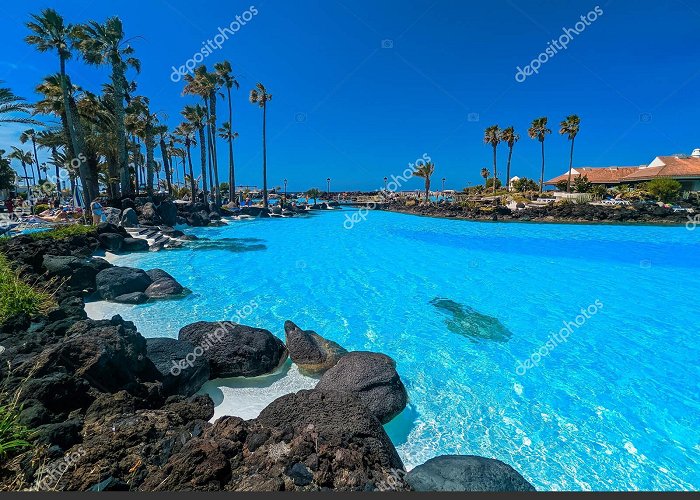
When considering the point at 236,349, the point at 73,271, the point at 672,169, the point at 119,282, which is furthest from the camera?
the point at 672,169

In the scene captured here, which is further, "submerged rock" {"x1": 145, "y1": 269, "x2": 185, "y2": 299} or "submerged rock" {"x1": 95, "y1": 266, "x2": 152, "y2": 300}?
"submerged rock" {"x1": 145, "y1": 269, "x2": 185, "y2": 299}

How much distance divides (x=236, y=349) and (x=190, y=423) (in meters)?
2.78

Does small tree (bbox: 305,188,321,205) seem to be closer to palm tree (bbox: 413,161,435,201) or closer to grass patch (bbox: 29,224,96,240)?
palm tree (bbox: 413,161,435,201)

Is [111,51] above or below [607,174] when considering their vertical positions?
above

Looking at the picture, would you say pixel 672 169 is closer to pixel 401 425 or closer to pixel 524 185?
pixel 524 185

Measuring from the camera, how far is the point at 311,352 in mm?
7555

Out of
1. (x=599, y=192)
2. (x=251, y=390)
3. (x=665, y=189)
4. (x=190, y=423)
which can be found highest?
(x=665, y=189)

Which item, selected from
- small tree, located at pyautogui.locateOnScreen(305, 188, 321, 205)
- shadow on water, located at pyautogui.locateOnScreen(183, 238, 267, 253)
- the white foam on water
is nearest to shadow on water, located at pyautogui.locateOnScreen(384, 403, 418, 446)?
the white foam on water

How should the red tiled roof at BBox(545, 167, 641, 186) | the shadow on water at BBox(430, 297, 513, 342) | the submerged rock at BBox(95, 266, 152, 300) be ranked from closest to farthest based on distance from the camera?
the shadow on water at BBox(430, 297, 513, 342) < the submerged rock at BBox(95, 266, 152, 300) < the red tiled roof at BBox(545, 167, 641, 186)

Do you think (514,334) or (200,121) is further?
(200,121)

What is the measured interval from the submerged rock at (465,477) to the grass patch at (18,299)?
29.3ft

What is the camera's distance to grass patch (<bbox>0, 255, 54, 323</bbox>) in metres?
7.53

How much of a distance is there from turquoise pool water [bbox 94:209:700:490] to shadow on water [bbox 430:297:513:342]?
2.6 inches

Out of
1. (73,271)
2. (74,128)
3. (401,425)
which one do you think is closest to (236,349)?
(401,425)
